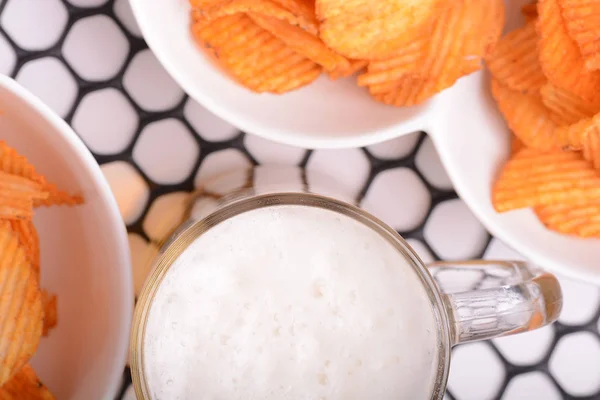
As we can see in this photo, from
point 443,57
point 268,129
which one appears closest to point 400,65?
point 443,57

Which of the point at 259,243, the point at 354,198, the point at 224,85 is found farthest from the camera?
the point at 354,198

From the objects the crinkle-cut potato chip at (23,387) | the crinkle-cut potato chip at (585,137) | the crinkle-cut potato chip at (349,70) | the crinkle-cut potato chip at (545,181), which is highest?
the crinkle-cut potato chip at (349,70)

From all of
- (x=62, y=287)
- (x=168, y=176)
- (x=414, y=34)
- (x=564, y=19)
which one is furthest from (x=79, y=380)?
(x=564, y=19)

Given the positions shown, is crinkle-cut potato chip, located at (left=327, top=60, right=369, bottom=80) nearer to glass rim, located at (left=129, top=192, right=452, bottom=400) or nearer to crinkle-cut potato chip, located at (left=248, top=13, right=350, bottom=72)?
crinkle-cut potato chip, located at (left=248, top=13, right=350, bottom=72)

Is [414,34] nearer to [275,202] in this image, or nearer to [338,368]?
[275,202]

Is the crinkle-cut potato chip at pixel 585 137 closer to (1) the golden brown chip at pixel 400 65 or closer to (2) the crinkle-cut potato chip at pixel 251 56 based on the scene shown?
(1) the golden brown chip at pixel 400 65

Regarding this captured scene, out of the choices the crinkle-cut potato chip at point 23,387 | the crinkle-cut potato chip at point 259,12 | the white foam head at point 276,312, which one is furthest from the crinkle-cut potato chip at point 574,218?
the crinkle-cut potato chip at point 23,387
